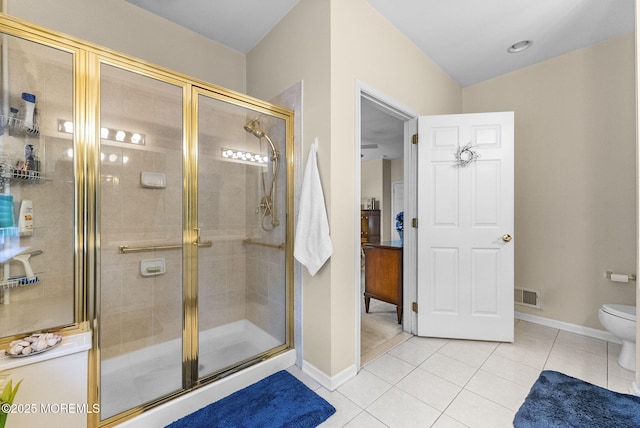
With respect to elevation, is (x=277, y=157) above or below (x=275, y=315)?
above

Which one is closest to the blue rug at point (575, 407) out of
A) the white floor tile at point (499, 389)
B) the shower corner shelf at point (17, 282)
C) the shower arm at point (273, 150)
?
the white floor tile at point (499, 389)

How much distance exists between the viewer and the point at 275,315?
214 centimetres

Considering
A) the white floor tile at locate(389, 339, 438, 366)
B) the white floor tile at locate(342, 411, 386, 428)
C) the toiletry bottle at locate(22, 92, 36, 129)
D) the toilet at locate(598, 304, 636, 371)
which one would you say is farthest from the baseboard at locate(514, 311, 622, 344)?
the toiletry bottle at locate(22, 92, 36, 129)

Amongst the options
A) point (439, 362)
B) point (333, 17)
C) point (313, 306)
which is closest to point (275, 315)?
point (313, 306)

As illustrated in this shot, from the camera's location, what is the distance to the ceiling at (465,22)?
2000 mm

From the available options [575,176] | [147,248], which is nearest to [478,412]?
[147,248]

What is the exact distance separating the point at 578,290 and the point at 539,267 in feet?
1.13

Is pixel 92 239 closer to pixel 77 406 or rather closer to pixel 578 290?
pixel 77 406

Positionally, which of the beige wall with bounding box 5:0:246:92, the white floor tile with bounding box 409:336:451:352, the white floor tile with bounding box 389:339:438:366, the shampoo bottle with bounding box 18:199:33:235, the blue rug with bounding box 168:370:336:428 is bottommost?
the white floor tile with bounding box 409:336:451:352

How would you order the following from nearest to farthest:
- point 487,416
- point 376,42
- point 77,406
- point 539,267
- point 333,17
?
point 77,406 → point 487,416 → point 333,17 → point 376,42 → point 539,267

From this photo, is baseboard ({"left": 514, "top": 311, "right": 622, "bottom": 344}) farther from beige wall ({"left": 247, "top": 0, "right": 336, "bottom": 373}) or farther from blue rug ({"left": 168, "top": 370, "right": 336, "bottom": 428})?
blue rug ({"left": 168, "top": 370, "right": 336, "bottom": 428})

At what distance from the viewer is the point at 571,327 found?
2.59 meters

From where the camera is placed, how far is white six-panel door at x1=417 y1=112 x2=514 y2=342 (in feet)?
7.80

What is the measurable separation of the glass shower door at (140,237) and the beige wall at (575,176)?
3.34m
